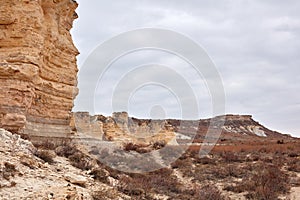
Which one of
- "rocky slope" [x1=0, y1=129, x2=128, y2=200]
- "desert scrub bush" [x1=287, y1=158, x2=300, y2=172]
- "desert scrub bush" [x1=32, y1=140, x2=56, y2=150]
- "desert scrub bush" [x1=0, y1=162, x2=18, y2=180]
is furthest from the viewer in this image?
"desert scrub bush" [x1=287, y1=158, x2=300, y2=172]

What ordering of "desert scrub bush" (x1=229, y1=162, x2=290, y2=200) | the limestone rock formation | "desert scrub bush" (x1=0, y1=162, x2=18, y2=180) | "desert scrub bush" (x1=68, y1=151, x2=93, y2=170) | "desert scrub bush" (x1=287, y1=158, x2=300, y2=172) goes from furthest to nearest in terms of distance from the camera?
the limestone rock formation
"desert scrub bush" (x1=287, y1=158, x2=300, y2=172)
"desert scrub bush" (x1=229, y1=162, x2=290, y2=200)
"desert scrub bush" (x1=68, y1=151, x2=93, y2=170)
"desert scrub bush" (x1=0, y1=162, x2=18, y2=180)

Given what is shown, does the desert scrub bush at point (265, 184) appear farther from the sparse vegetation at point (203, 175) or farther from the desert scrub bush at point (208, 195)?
the desert scrub bush at point (208, 195)

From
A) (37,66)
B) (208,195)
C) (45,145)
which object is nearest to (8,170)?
(45,145)

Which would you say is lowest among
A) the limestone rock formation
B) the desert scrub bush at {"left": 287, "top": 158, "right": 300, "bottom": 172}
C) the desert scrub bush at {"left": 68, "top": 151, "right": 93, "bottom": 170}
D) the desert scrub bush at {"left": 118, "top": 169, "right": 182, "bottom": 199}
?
the desert scrub bush at {"left": 118, "top": 169, "right": 182, "bottom": 199}

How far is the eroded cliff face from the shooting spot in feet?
36.2

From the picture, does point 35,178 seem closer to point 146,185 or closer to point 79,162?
point 79,162

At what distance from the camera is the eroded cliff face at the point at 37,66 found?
11.0 metres

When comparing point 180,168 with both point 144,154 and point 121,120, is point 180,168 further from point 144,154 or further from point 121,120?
point 121,120

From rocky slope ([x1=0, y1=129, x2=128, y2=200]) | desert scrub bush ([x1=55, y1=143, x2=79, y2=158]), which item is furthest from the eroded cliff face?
rocky slope ([x1=0, y1=129, x2=128, y2=200])

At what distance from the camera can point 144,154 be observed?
68.7 ft

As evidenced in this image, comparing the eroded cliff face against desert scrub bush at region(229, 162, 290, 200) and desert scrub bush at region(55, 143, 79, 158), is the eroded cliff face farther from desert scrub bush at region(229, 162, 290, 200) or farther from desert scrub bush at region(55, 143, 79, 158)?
desert scrub bush at region(229, 162, 290, 200)

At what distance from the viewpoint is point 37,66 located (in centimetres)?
1171

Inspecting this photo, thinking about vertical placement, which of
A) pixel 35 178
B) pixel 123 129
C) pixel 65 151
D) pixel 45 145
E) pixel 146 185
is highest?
pixel 123 129

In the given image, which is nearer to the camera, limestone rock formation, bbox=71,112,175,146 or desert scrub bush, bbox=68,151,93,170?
desert scrub bush, bbox=68,151,93,170
